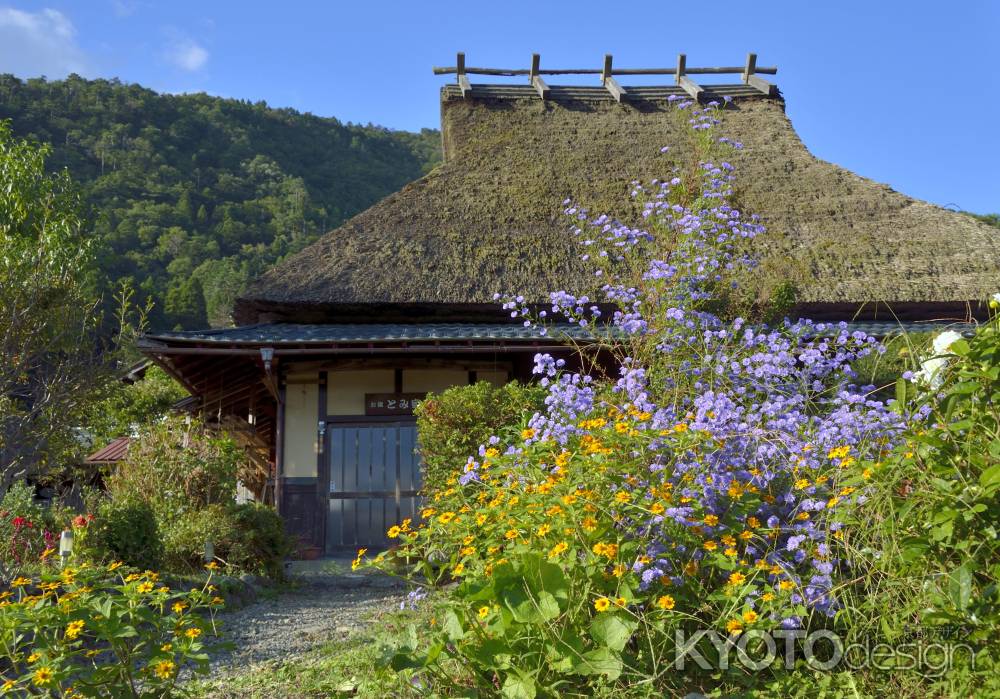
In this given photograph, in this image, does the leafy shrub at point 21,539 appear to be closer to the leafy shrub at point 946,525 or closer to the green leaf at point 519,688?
the green leaf at point 519,688

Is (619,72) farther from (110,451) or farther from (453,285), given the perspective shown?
(110,451)

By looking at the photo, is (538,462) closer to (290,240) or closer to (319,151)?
(290,240)

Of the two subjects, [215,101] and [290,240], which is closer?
[290,240]

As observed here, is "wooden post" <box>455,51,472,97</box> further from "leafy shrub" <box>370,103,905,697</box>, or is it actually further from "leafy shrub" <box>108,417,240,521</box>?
"leafy shrub" <box>370,103,905,697</box>

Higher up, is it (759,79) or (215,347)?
(759,79)

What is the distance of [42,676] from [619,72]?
561 inches

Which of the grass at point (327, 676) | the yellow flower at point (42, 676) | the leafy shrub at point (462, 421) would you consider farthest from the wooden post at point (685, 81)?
the yellow flower at point (42, 676)

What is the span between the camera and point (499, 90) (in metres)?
14.1

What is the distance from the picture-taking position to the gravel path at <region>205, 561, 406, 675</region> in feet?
13.9

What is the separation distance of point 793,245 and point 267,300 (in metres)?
6.28

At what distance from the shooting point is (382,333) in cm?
910

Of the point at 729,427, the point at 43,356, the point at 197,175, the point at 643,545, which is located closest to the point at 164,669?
the point at 643,545

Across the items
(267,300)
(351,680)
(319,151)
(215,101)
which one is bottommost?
(351,680)

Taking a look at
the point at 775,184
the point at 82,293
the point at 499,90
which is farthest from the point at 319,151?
the point at 82,293
